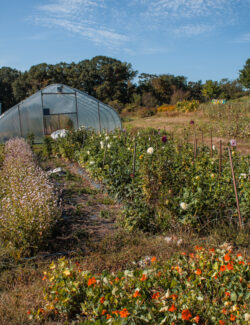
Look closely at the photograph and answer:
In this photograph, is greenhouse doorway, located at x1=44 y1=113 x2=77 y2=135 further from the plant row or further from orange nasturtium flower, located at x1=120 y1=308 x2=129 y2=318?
orange nasturtium flower, located at x1=120 y1=308 x2=129 y2=318

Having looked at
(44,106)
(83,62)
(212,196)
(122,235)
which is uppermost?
(83,62)

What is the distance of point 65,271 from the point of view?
2.33 meters

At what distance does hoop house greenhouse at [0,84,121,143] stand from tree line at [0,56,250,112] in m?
17.2

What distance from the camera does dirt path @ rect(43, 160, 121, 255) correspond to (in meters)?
3.50

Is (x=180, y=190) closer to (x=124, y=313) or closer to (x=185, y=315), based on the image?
(x=185, y=315)

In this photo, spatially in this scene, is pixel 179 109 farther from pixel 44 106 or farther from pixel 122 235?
pixel 122 235

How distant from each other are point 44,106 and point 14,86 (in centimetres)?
2351

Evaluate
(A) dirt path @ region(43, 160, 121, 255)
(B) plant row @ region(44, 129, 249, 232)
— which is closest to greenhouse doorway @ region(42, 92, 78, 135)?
(A) dirt path @ region(43, 160, 121, 255)

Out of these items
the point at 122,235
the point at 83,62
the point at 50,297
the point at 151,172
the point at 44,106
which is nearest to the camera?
the point at 50,297

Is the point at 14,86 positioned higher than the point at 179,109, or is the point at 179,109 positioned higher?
the point at 14,86

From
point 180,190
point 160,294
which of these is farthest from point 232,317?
point 180,190

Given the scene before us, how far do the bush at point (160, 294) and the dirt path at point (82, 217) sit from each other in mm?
909

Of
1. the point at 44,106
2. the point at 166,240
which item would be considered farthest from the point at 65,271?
the point at 44,106

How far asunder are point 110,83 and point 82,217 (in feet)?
93.7
